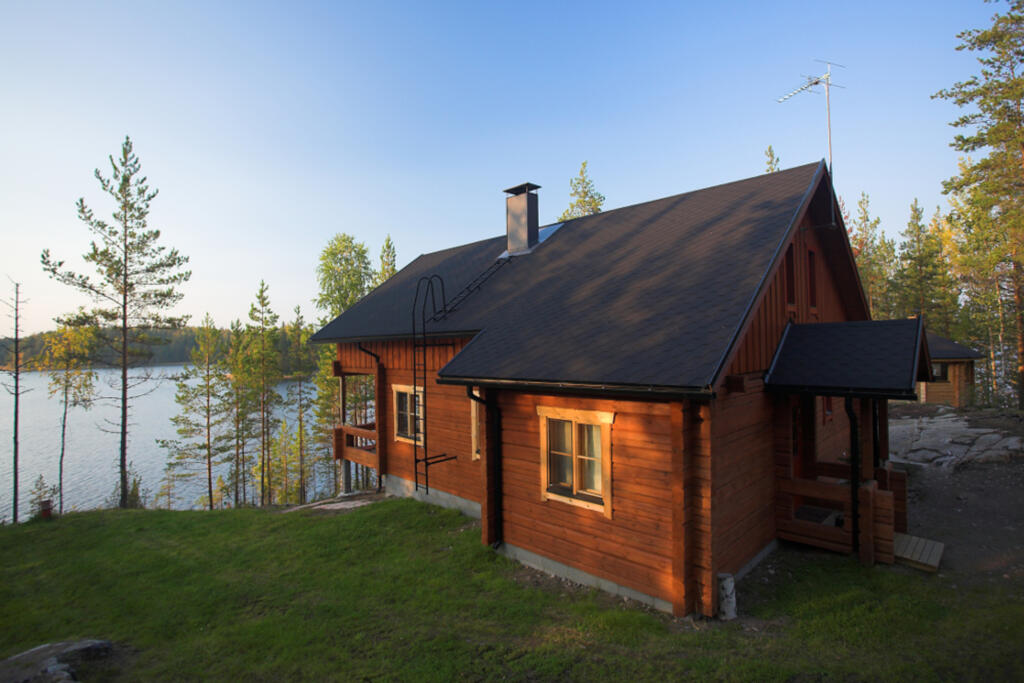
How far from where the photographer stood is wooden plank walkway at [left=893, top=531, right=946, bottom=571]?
677cm

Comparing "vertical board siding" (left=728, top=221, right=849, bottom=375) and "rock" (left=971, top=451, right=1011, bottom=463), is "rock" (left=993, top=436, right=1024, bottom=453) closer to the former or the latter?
"rock" (left=971, top=451, right=1011, bottom=463)

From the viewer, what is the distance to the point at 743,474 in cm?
686

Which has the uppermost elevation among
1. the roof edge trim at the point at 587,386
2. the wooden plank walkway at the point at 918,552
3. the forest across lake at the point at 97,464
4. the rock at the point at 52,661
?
the roof edge trim at the point at 587,386

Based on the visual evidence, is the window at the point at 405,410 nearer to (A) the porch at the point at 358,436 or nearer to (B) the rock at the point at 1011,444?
(A) the porch at the point at 358,436

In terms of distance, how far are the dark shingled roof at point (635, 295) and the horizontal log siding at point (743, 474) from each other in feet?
3.78

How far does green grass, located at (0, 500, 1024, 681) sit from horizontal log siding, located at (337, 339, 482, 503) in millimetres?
1122

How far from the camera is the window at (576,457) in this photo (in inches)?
264

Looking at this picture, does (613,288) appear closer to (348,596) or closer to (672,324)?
(672,324)

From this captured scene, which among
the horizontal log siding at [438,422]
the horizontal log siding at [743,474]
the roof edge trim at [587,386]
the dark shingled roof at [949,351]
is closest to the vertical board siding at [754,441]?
the horizontal log siding at [743,474]

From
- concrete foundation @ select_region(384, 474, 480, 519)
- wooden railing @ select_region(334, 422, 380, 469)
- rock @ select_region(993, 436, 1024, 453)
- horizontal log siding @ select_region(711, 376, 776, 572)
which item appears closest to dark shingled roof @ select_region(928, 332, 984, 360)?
rock @ select_region(993, 436, 1024, 453)

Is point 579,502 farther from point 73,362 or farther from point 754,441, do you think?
point 73,362

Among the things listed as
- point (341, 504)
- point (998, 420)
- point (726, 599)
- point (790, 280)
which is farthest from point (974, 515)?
point (341, 504)

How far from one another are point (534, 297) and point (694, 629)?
6517mm

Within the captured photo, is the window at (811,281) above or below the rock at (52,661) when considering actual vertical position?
above
